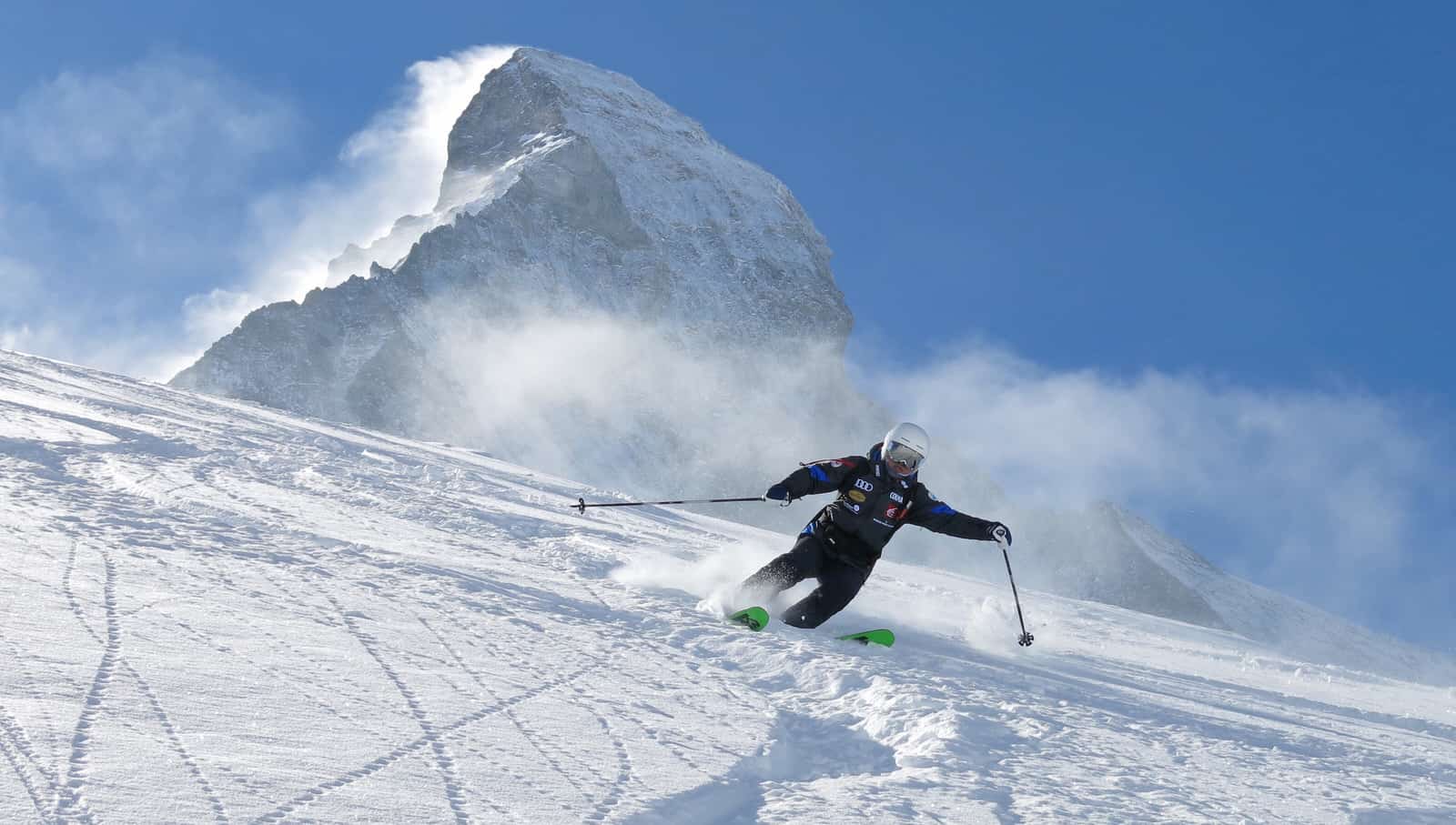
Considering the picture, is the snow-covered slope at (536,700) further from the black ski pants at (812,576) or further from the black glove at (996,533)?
the black glove at (996,533)

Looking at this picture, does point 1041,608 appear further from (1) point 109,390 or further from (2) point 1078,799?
(1) point 109,390

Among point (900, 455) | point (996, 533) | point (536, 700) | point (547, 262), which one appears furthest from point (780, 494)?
point (547, 262)

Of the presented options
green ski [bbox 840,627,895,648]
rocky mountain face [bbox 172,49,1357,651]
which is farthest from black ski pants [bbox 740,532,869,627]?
rocky mountain face [bbox 172,49,1357,651]

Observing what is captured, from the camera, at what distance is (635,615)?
697cm

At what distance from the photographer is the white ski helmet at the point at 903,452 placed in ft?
27.6

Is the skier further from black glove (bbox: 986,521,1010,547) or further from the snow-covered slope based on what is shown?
the snow-covered slope

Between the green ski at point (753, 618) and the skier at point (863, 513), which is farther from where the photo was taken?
the skier at point (863, 513)

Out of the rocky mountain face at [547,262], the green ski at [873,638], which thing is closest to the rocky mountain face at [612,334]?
the rocky mountain face at [547,262]

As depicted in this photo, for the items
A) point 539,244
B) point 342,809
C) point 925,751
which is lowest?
point 342,809

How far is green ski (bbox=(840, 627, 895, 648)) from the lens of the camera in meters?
7.15

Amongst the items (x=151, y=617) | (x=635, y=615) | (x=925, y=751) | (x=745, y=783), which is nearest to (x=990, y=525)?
(x=635, y=615)

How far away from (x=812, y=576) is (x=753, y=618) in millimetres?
1466

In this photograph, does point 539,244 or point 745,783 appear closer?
point 745,783

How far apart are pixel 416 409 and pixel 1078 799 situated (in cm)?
10570
